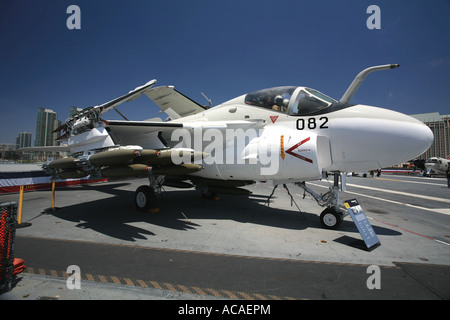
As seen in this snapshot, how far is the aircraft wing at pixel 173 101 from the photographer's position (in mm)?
13156

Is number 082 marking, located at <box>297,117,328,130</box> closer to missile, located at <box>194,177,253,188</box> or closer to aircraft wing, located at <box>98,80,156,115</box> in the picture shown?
missile, located at <box>194,177,253,188</box>

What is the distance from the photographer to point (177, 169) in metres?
6.20

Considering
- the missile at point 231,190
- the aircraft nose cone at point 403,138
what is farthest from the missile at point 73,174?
the aircraft nose cone at point 403,138

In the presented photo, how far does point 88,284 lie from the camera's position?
2932 mm

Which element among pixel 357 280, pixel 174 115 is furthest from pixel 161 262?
pixel 174 115

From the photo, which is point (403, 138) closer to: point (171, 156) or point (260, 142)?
point (260, 142)

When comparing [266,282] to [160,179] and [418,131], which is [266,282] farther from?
[160,179]

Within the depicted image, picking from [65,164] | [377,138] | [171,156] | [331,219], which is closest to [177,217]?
[171,156]

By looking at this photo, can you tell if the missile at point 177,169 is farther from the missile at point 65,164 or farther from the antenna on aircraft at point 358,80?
the antenna on aircraft at point 358,80

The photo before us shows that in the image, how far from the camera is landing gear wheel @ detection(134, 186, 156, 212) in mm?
7180

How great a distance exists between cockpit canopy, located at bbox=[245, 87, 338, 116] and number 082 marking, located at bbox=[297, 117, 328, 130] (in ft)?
0.67

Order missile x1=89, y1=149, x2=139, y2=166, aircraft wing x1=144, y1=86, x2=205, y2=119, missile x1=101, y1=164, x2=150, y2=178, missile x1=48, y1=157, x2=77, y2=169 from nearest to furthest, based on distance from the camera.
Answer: missile x1=89, y1=149, x2=139, y2=166 < missile x1=101, y1=164, x2=150, y2=178 < missile x1=48, y1=157, x2=77, y2=169 < aircraft wing x1=144, y1=86, x2=205, y2=119

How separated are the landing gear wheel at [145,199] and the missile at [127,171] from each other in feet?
5.05

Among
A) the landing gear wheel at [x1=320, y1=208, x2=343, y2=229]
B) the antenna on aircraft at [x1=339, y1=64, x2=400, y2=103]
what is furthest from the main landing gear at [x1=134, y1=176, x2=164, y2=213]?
the antenna on aircraft at [x1=339, y1=64, x2=400, y2=103]
